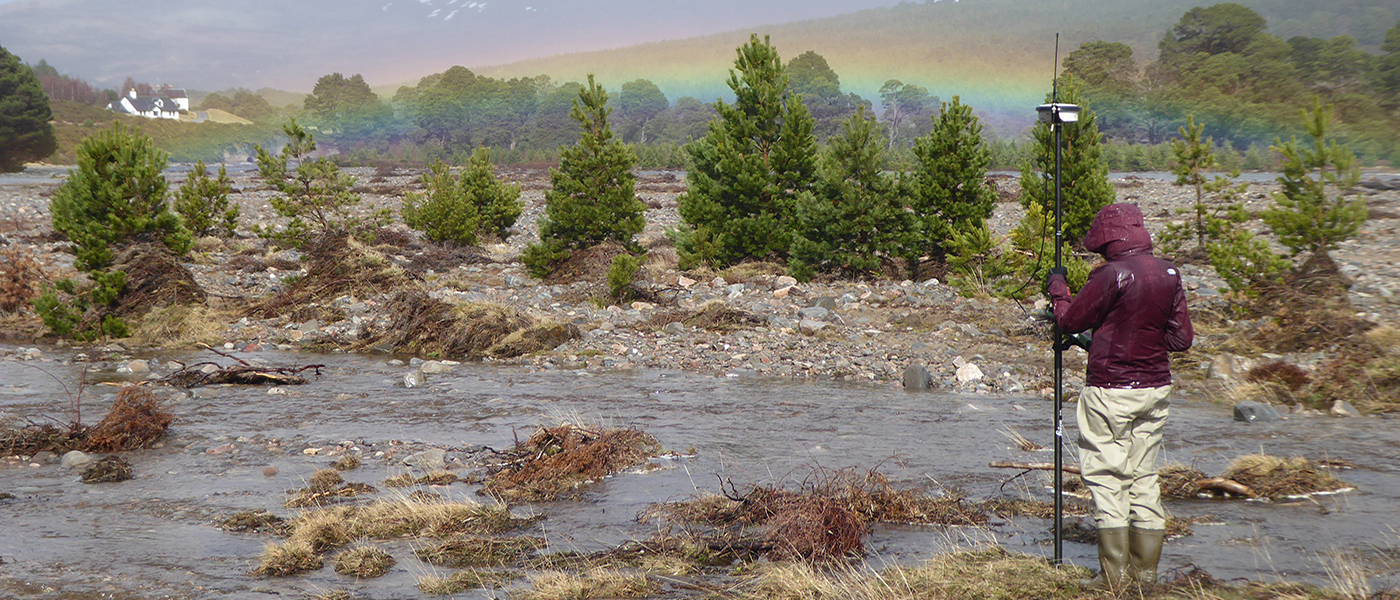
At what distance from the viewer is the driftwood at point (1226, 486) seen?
6.33 metres

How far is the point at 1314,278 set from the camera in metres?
12.5

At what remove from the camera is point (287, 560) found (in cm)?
532

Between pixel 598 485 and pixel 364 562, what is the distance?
230cm

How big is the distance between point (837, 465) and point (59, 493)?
6.36m

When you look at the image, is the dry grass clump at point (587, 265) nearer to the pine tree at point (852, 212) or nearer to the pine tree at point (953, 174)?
the pine tree at point (852, 212)

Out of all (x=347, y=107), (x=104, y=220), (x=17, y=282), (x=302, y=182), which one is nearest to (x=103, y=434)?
(x=104, y=220)

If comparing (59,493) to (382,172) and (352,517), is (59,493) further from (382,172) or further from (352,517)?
(382,172)

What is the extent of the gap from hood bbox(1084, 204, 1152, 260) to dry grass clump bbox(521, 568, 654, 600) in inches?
116

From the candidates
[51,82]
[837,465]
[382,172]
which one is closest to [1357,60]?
[382,172]

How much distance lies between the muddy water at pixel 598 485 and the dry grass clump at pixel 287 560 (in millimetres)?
120

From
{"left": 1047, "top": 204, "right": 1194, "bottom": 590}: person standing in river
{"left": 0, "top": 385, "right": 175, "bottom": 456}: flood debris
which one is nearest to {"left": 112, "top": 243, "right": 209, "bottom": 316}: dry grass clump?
{"left": 0, "top": 385, "right": 175, "bottom": 456}: flood debris

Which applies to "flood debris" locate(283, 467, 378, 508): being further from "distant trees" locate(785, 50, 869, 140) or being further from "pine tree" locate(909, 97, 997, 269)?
"distant trees" locate(785, 50, 869, 140)

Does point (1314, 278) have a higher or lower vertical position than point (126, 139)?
lower

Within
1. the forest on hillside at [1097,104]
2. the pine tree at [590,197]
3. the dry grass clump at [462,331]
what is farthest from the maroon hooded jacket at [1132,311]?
the forest on hillside at [1097,104]
